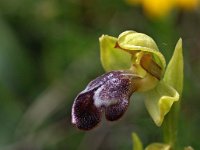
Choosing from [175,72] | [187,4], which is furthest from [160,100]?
[187,4]

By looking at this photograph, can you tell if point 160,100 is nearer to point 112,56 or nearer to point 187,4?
point 112,56

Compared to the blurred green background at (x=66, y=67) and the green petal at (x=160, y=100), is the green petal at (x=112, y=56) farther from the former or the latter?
the blurred green background at (x=66, y=67)

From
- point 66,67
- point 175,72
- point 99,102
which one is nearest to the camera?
point 99,102

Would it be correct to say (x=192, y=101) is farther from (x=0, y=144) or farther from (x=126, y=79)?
(x=126, y=79)

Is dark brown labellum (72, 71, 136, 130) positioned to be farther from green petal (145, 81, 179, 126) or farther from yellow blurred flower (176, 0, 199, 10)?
yellow blurred flower (176, 0, 199, 10)

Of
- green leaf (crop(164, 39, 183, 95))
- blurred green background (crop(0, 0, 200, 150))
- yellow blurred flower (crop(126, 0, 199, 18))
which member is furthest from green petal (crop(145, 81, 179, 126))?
yellow blurred flower (crop(126, 0, 199, 18))

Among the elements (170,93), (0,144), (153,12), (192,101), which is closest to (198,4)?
(153,12)
